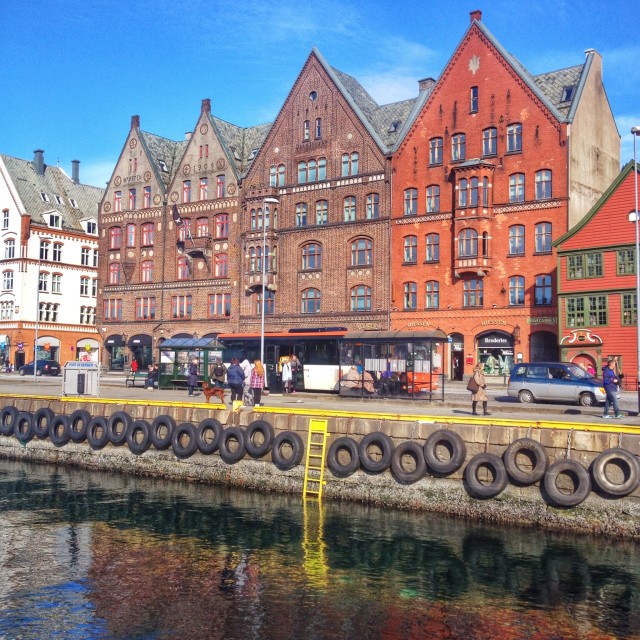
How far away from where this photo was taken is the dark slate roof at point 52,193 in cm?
8300

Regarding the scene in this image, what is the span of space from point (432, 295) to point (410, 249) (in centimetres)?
416

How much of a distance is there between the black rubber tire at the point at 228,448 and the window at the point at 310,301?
38.0m

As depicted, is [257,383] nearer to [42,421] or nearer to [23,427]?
[42,421]

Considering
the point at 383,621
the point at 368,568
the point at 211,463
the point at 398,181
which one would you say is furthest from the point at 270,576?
the point at 398,181

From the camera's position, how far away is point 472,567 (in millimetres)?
16469

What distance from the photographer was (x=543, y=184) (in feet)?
176

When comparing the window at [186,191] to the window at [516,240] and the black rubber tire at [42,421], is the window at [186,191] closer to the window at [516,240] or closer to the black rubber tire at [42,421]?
the window at [516,240]

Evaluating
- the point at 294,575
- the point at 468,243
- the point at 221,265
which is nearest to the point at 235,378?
the point at 294,575

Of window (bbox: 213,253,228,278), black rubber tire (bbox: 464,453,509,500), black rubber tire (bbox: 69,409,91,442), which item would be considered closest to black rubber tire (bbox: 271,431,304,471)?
black rubber tire (bbox: 464,453,509,500)

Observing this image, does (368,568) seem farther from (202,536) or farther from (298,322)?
(298,322)

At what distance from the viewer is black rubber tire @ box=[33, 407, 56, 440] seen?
31.5 m

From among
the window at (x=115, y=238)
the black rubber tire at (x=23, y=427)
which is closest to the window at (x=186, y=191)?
the window at (x=115, y=238)

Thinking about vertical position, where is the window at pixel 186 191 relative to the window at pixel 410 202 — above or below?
above

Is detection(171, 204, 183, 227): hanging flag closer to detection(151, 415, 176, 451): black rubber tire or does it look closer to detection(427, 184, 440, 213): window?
detection(427, 184, 440, 213): window
